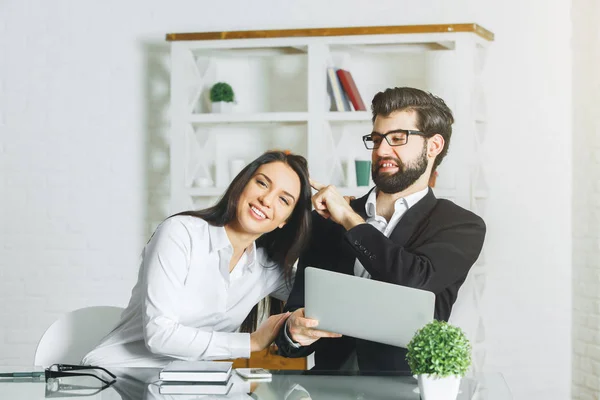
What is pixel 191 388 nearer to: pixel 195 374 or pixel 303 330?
pixel 195 374

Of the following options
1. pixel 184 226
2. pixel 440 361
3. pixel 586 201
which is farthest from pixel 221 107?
pixel 440 361

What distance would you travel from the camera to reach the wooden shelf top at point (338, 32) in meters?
3.68

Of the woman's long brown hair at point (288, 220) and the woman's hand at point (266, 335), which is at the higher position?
the woman's long brown hair at point (288, 220)

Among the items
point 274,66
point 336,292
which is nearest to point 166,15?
point 274,66

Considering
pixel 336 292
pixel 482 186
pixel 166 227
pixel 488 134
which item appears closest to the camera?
pixel 336 292

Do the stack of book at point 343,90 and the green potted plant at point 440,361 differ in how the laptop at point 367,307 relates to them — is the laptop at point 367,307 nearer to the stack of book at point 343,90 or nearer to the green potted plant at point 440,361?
the green potted plant at point 440,361

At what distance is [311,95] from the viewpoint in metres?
3.83

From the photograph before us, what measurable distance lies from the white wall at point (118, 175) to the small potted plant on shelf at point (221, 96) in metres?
0.45

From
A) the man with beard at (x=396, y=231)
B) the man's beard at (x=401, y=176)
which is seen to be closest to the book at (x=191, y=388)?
the man with beard at (x=396, y=231)

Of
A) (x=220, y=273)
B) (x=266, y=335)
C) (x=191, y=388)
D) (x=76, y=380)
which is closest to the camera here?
(x=191, y=388)

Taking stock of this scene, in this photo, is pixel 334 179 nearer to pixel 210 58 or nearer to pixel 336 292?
pixel 210 58

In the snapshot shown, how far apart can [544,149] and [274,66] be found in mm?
1613

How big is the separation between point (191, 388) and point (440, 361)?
0.65 metres

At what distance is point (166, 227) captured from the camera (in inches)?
100
